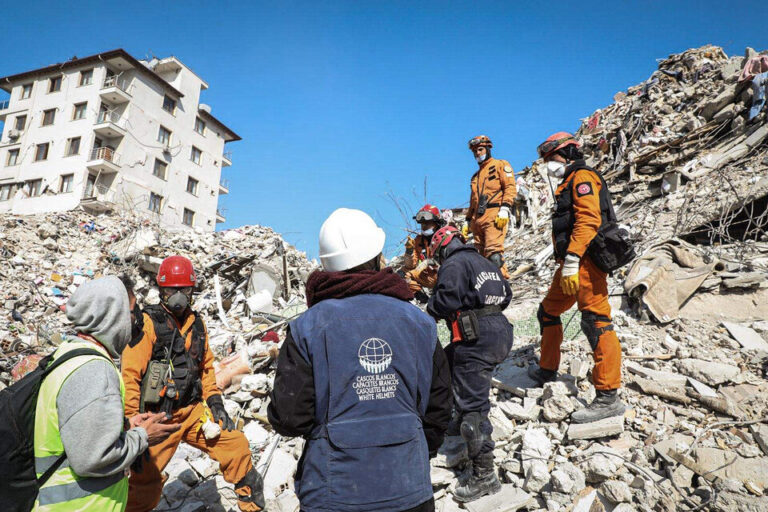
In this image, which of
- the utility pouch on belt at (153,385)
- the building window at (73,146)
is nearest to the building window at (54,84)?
the building window at (73,146)

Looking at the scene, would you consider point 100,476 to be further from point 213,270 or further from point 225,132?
point 225,132

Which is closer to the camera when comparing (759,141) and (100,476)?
(100,476)

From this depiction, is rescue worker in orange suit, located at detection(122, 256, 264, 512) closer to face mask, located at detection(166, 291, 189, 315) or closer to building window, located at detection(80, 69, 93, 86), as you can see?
face mask, located at detection(166, 291, 189, 315)

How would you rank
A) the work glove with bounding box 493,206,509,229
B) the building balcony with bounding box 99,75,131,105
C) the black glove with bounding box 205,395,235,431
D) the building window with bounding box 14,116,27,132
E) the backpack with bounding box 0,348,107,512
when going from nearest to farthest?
the backpack with bounding box 0,348,107,512
the black glove with bounding box 205,395,235,431
the work glove with bounding box 493,206,509,229
the building balcony with bounding box 99,75,131,105
the building window with bounding box 14,116,27,132

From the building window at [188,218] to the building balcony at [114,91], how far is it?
294 inches

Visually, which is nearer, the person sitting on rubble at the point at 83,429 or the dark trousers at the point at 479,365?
the person sitting on rubble at the point at 83,429

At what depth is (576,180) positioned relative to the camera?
340cm

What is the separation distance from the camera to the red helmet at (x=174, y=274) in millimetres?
3229

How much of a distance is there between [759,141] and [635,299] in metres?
6.25

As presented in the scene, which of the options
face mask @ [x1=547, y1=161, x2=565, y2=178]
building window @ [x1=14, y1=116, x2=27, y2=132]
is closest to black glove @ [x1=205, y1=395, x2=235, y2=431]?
face mask @ [x1=547, y1=161, x2=565, y2=178]

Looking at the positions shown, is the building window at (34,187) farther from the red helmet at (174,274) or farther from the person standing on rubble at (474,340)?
Answer: the person standing on rubble at (474,340)

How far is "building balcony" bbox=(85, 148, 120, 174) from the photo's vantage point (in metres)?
23.4

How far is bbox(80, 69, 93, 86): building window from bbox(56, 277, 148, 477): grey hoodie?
100 ft

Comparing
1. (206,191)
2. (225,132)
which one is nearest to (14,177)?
(206,191)
